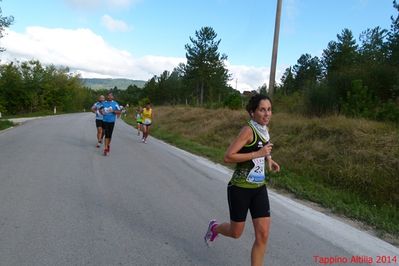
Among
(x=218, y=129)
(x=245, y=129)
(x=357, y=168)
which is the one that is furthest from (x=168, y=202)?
(x=218, y=129)

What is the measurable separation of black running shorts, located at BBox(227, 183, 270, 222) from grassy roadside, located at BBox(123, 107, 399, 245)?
272 cm

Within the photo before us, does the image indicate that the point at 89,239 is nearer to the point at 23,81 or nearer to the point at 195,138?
the point at 195,138

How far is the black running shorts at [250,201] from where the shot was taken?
3826 mm

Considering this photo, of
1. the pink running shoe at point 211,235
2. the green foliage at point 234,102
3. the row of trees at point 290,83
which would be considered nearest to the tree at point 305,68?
the row of trees at point 290,83

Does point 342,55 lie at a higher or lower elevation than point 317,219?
higher

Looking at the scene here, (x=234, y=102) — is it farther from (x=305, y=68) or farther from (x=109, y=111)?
(x=305, y=68)

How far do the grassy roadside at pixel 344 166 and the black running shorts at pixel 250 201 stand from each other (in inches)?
107

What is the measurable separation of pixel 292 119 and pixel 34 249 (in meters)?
12.9

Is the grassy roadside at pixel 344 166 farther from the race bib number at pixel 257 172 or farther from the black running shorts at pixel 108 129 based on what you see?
the black running shorts at pixel 108 129

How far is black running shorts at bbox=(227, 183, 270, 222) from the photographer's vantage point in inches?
151

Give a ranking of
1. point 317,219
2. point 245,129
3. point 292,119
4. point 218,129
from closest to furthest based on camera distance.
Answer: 1. point 245,129
2. point 317,219
3. point 292,119
4. point 218,129

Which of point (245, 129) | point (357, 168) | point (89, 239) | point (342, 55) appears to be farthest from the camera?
point (342, 55)

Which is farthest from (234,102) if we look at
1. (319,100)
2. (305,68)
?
(305,68)

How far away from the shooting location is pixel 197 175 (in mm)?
9758
